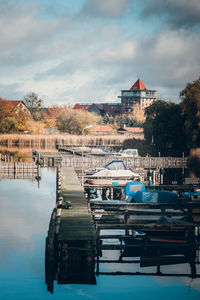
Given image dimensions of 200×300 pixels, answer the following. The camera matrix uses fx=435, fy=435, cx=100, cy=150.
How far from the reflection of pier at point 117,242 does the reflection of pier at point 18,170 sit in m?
30.0

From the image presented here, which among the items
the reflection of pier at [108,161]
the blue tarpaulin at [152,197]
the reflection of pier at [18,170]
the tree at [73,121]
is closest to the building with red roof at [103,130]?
the tree at [73,121]

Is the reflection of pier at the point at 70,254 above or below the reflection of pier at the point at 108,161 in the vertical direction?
below

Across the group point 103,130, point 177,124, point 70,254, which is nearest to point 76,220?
point 70,254

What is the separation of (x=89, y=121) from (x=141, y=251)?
119 meters

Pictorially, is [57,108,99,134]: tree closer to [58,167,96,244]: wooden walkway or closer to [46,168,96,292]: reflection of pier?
[58,167,96,244]: wooden walkway

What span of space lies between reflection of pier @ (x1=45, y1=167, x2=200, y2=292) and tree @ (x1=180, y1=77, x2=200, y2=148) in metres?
46.7

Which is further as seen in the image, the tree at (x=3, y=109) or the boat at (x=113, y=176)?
the tree at (x=3, y=109)

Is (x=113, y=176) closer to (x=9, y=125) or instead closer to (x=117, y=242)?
(x=117, y=242)

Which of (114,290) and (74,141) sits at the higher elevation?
(74,141)

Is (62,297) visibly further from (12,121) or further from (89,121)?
(89,121)

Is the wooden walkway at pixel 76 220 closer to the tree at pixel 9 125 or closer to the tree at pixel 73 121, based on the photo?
the tree at pixel 9 125

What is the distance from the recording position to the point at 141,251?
23766 millimetres

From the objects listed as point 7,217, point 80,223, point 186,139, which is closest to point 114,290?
point 80,223

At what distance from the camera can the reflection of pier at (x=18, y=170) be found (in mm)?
59875
